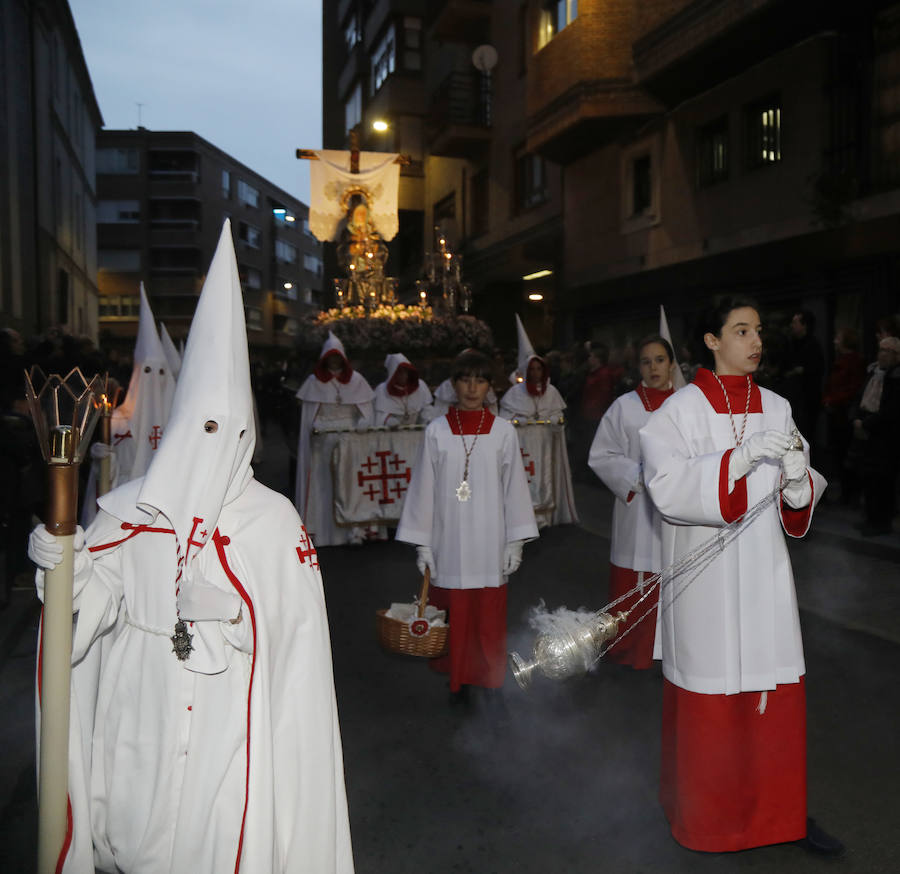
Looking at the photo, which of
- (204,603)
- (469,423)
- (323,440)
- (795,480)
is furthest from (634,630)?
(323,440)

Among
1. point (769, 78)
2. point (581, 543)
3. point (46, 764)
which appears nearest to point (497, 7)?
point (769, 78)

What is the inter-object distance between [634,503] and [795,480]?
2.53 metres

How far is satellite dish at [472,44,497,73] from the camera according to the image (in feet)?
74.6

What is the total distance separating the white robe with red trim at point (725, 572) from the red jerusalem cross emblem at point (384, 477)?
21.8ft

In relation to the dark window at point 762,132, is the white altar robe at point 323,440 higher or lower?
lower

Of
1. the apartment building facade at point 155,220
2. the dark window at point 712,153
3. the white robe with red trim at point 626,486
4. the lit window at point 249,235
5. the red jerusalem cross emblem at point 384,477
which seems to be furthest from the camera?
the lit window at point 249,235

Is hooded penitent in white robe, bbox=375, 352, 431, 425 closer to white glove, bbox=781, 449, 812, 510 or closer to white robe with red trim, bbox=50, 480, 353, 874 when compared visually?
white glove, bbox=781, 449, 812, 510

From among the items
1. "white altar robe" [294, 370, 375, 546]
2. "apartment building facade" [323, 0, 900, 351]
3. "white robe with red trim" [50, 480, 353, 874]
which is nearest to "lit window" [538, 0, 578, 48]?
"apartment building facade" [323, 0, 900, 351]

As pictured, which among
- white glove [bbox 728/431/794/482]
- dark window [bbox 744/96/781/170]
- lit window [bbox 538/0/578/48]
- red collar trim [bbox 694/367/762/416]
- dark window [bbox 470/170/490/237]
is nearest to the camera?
white glove [bbox 728/431/794/482]

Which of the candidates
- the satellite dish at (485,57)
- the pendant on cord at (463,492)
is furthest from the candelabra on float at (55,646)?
the satellite dish at (485,57)

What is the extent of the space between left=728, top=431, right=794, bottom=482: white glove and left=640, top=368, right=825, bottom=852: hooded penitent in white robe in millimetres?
167

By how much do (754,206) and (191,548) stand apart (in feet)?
41.8

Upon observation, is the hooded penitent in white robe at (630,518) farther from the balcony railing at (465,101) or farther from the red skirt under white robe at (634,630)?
the balcony railing at (465,101)

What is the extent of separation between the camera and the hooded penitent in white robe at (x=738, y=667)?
3375 mm
